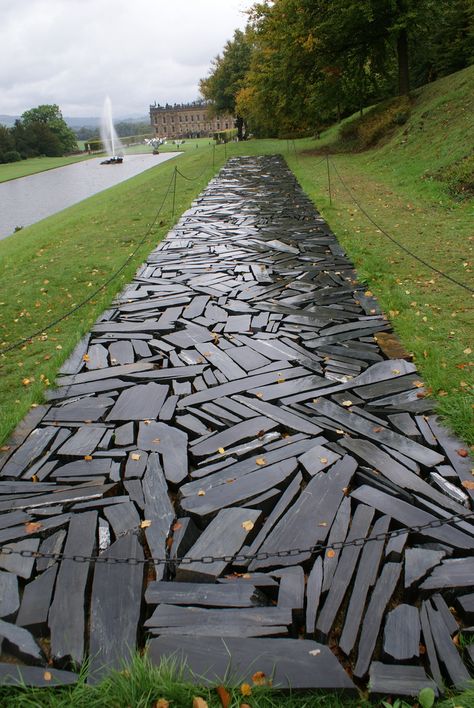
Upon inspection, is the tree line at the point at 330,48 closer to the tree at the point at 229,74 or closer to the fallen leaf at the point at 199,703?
the tree at the point at 229,74

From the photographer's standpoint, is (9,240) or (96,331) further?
(9,240)

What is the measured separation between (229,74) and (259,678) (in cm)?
4458

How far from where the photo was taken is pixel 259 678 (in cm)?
209

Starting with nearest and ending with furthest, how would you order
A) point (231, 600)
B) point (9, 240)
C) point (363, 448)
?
point (231, 600)
point (363, 448)
point (9, 240)

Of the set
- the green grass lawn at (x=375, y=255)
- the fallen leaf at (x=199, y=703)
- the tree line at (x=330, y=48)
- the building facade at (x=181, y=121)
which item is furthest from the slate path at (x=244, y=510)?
the building facade at (x=181, y=121)

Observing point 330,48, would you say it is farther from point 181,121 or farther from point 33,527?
point 181,121

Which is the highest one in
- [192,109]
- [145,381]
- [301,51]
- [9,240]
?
[192,109]

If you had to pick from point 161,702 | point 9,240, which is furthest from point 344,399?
point 9,240

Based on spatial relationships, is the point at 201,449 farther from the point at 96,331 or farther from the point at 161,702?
the point at 96,331

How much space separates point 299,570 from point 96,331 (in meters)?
3.99

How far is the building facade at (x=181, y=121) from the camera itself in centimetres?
12241

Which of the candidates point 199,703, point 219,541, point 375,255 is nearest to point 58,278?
point 375,255

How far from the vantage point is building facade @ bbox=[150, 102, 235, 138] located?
12241 cm

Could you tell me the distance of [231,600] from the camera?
2.47 metres
